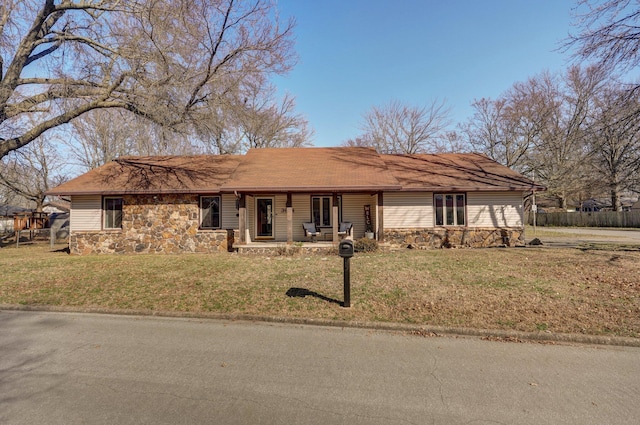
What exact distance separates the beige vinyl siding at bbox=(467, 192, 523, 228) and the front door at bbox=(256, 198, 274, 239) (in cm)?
885

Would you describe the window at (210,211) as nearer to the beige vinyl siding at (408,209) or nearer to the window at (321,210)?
the window at (321,210)

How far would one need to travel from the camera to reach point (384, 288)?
692 centimetres

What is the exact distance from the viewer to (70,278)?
8.14m

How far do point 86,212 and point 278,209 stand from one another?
27.3ft

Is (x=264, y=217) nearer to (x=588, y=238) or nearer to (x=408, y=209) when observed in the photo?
(x=408, y=209)

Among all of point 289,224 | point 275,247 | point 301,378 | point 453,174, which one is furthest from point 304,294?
point 453,174

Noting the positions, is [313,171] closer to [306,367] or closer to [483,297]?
[483,297]

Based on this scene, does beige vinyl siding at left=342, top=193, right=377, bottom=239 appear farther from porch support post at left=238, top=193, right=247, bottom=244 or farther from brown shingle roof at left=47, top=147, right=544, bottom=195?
porch support post at left=238, top=193, right=247, bottom=244

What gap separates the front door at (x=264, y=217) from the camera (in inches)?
587

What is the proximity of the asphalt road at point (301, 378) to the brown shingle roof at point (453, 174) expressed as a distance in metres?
10.0

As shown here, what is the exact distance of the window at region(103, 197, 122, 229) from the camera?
46.8ft

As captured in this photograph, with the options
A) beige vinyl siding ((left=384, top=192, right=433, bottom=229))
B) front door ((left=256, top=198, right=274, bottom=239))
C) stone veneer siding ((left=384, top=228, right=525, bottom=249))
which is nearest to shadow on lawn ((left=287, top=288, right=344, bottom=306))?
stone veneer siding ((left=384, top=228, right=525, bottom=249))

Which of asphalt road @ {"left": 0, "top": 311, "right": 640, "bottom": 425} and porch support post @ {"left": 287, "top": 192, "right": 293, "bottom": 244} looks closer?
asphalt road @ {"left": 0, "top": 311, "right": 640, "bottom": 425}

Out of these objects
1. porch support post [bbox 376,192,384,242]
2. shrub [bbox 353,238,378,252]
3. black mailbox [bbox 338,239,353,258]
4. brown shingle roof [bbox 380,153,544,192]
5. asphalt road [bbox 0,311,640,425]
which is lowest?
asphalt road [bbox 0,311,640,425]
